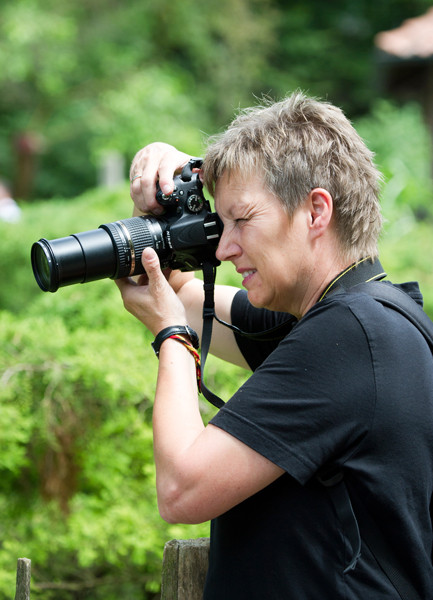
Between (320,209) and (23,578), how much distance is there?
39.0 inches

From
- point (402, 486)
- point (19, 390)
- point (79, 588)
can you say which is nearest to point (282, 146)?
point (402, 486)

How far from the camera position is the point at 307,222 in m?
1.42

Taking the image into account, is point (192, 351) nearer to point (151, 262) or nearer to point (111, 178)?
point (151, 262)

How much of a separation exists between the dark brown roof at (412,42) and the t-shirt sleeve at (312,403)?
35.4ft

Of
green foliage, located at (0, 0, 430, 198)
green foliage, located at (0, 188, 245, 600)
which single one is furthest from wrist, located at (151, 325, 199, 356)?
green foliage, located at (0, 0, 430, 198)

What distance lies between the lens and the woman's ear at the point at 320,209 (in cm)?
139

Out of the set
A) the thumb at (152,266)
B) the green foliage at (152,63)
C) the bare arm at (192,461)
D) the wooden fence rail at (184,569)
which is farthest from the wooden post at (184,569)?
the green foliage at (152,63)

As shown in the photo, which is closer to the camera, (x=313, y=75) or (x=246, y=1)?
(x=246, y=1)

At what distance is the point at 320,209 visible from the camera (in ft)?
4.63

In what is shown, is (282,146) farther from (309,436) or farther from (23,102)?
(23,102)

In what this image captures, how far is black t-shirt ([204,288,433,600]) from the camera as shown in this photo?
1.22 metres

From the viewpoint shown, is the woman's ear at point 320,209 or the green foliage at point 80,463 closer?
the woman's ear at point 320,209

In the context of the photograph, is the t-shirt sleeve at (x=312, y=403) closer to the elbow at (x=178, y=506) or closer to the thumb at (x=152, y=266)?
the elbow at (x=178, y=506)

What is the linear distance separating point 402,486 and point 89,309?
93.5 inches
